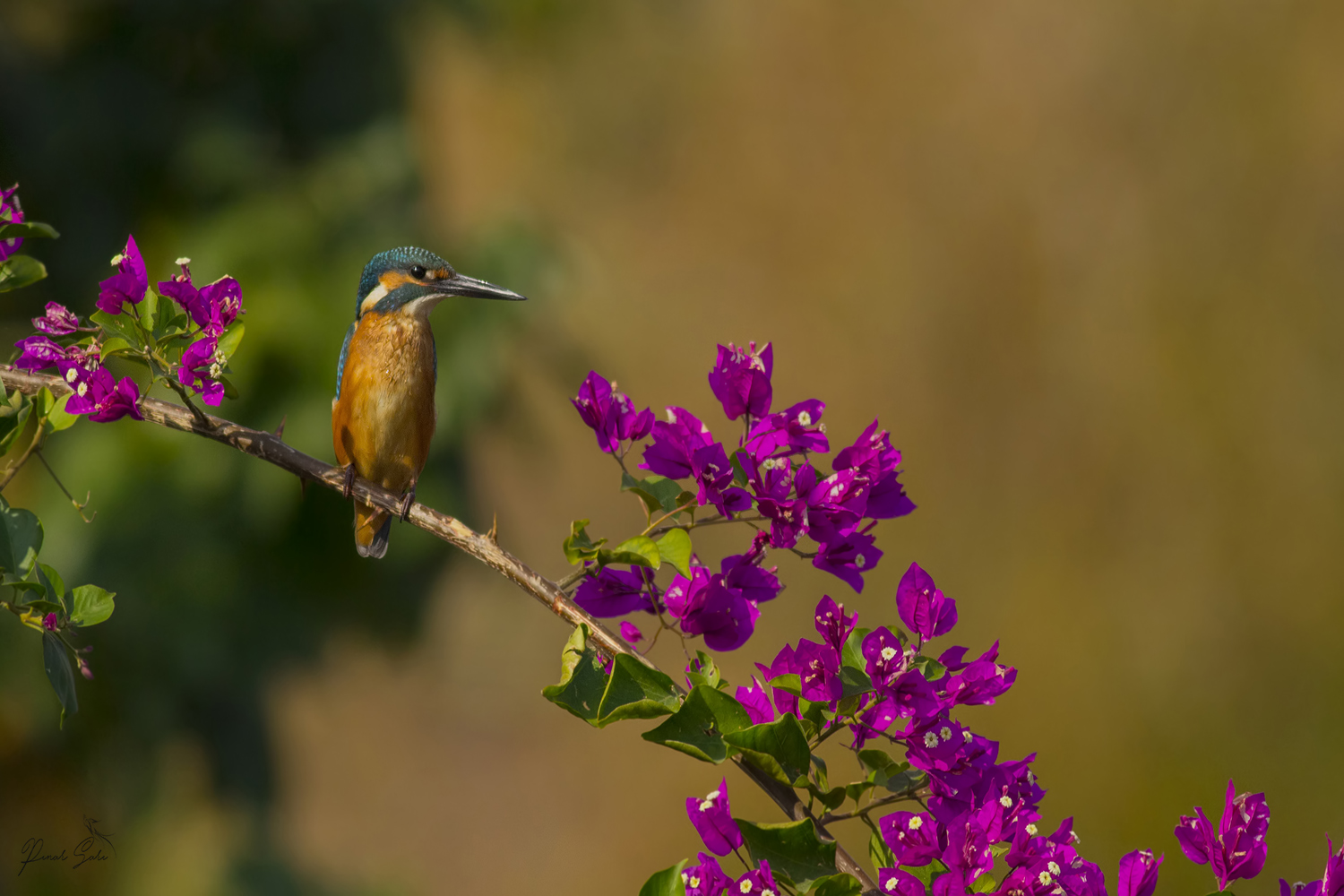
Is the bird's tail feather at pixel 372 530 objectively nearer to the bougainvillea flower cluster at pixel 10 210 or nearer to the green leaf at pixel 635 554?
the bougainvillea flower cluster at pixel 10 210

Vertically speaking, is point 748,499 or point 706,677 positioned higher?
point 748,499

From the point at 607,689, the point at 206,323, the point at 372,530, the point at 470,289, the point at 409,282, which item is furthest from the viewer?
the point at 372,530

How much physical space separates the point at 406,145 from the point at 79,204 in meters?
1.34

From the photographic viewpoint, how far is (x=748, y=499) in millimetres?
1270

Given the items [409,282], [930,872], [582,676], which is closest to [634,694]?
[582,676]

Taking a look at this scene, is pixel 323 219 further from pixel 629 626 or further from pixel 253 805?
pixel 629 626

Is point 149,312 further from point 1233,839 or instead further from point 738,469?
point 1233,839

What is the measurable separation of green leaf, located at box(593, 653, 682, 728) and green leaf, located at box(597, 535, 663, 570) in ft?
0.36

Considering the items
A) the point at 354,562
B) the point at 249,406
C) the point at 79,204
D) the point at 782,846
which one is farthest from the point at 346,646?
the point at 782,846

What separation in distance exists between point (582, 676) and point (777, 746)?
0.66ft

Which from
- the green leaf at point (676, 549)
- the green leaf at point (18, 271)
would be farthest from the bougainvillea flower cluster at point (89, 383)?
the green leaf at point (676, 549)

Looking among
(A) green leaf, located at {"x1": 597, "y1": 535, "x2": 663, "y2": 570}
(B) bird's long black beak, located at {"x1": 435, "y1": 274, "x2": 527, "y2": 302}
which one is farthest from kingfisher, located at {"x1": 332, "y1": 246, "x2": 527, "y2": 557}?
(A) green leaf, located at {"x1": 597, "y1": 535, "x2": 663, "y2": 570}

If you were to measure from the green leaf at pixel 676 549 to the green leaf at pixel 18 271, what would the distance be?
2.60 feet

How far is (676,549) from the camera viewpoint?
1.21 meters
